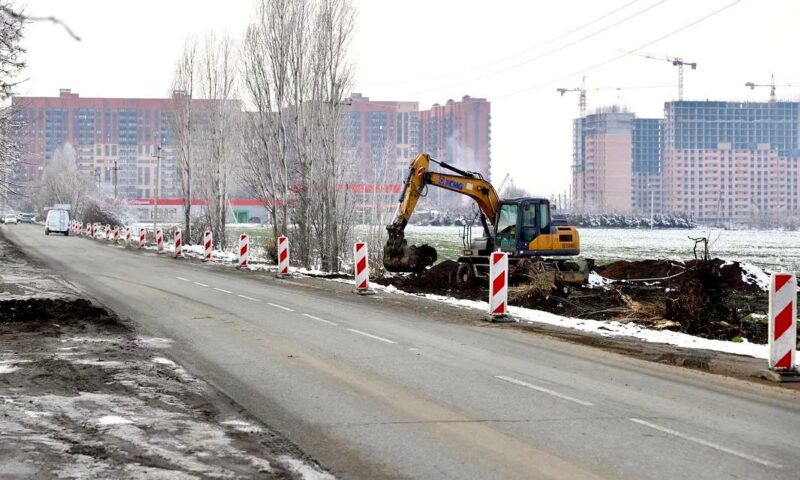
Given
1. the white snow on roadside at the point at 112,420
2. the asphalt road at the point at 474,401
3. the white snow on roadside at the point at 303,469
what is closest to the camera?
the white snow on roadside at the point at 303,469

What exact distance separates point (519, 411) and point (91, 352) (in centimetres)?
645

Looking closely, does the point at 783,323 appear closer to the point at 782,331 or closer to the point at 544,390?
the point at 782,331

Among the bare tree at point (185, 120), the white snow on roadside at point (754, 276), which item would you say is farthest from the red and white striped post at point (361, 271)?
the bare tree at point (185, 120)

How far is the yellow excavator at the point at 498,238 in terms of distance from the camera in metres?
25.9

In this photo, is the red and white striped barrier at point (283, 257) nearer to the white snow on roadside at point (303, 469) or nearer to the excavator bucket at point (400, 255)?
the excavator bucket at point (400, 255)

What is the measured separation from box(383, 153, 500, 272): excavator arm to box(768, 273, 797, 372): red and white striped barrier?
14983 mm

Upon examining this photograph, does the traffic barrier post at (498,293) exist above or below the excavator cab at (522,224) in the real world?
below

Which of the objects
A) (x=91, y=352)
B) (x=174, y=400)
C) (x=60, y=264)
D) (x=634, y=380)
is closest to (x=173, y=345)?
(x=91, y=352)

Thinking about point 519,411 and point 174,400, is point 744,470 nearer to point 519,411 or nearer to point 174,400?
point 519,411

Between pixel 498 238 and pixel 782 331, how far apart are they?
15814mm

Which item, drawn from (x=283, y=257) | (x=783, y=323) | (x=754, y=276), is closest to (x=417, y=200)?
(x=283, y=257)

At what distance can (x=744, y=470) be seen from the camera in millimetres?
6254

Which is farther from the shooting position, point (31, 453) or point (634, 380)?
point (634, 380)

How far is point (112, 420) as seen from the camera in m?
7.60
